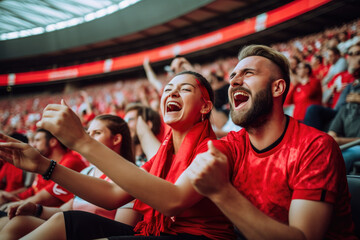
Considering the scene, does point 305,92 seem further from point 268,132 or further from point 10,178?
point 10,178

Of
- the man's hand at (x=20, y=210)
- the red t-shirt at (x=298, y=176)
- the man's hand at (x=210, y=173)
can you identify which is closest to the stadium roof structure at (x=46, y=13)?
the man's hand at (x=20, y=210)

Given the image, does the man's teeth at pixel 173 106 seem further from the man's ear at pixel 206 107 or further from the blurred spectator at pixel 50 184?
the blurred spectator at pixel 50 184

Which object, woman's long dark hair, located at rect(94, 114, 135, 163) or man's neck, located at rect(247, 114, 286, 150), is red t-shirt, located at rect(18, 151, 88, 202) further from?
man's neck, located at rect(247, 114, 286, 150)

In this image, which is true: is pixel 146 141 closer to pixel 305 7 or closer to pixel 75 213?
pixel 75 213

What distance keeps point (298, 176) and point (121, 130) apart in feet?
4.59

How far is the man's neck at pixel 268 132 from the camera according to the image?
1.04m

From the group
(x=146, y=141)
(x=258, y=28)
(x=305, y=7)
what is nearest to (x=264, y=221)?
(x=146, y=141)

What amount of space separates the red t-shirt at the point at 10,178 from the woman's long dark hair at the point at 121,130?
1.69 meters

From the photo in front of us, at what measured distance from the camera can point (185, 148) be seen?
1.18m

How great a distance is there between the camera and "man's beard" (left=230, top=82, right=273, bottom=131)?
1044 millimetres

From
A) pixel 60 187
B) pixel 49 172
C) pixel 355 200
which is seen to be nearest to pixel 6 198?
pixel 60 187

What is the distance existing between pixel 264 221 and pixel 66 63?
17.5 m

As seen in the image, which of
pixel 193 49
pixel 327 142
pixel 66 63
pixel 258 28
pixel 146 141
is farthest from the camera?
pixel 66 63

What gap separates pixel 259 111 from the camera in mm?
1043
